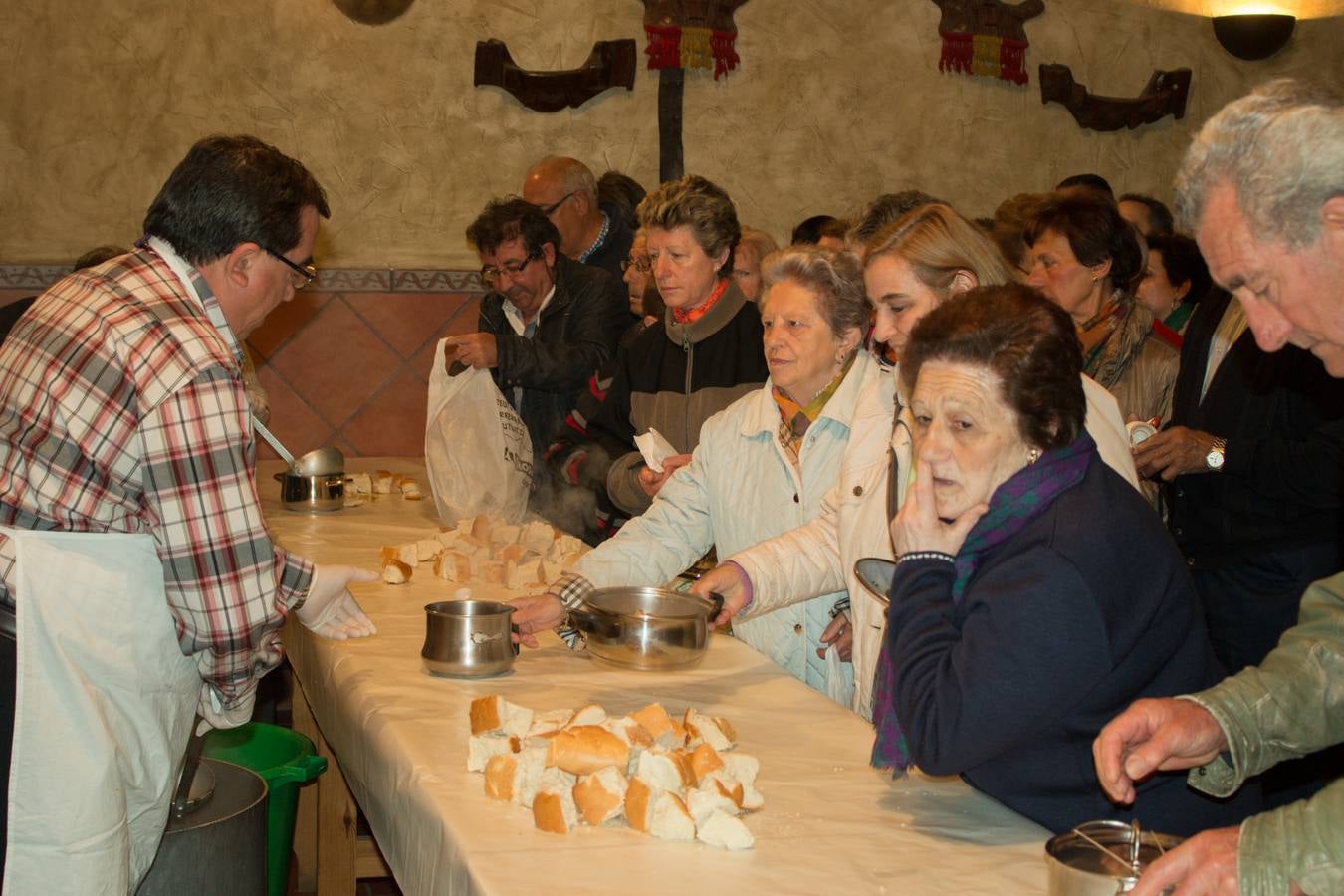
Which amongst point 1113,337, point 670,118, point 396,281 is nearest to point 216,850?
point 1113,337

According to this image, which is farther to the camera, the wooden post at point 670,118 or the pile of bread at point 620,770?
the wooden post at point 670,118

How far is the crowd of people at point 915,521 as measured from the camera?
1.73 metres

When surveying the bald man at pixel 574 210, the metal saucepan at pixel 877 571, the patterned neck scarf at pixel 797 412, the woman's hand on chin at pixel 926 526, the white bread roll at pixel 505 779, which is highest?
the bald man at pixel 574 210

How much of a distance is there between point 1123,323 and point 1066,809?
8.39 feet

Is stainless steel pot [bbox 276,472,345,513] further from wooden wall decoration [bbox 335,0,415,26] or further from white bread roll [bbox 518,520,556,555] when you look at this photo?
wooden wall decoration [bbox 335,0,415,26]

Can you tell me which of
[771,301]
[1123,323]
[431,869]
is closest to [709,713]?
[431,869]

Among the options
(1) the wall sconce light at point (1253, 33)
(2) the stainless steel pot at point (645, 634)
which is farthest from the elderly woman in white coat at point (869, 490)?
(1) the wall sconce light at point (1253, 33)

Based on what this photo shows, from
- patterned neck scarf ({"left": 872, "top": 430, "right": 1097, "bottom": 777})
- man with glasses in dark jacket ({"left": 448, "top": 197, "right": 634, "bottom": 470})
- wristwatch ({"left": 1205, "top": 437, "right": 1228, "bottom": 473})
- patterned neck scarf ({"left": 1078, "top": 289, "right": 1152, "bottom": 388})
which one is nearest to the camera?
patterned neck scarf ({"left": 872, "top": 430, "right": 1097, "bottom": 777})

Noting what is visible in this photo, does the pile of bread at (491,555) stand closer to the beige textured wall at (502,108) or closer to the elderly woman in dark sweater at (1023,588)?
the elderly woman in dark sweater at (1023,588)

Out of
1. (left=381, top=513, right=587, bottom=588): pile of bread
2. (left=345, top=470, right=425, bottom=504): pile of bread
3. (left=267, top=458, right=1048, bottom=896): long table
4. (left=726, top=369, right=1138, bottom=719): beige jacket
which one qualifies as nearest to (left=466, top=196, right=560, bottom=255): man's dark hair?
(left=345, top=470, right=425, bottom=504): pile of bread

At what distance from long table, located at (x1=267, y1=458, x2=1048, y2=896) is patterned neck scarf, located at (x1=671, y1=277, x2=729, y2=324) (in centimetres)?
120

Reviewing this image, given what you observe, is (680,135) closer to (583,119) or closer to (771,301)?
(583,119)

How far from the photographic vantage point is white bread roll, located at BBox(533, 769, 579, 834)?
194 cm

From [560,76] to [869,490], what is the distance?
4806mm
